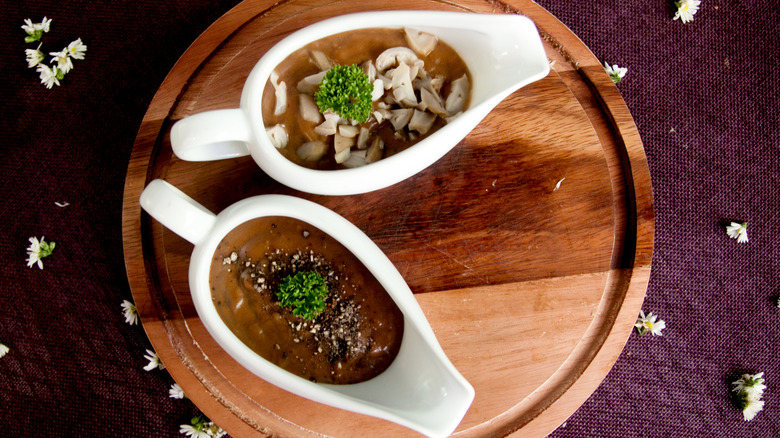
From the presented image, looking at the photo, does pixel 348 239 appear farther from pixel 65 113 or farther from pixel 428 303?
pixel 65 113

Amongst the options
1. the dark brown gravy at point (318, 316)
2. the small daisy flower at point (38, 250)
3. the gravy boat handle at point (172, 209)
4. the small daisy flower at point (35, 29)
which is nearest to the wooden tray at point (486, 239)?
the dark brown gravy at point (318, 316)

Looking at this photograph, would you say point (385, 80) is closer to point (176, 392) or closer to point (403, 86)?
point (403, 86)

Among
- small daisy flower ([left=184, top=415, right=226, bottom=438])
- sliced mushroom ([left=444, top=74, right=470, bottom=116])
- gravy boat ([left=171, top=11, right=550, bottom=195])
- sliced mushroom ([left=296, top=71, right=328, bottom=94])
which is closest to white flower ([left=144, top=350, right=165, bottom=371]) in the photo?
small daisy flower ([left=184, top=415, right=226, bottom=438])

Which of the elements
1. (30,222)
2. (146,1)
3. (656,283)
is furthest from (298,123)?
(656,283)

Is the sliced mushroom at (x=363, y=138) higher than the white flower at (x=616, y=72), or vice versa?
the white flower at (x=616, y=72)

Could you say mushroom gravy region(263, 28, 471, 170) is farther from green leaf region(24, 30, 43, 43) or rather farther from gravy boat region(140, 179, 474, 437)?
green leaf region(24, 30, 43, 43)

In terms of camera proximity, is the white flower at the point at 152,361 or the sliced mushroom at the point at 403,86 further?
the white flower at the point at 152,361

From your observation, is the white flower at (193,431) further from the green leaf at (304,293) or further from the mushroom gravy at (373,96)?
the mushroom gravy at (373,96)

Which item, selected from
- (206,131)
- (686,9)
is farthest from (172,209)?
(686,9)
